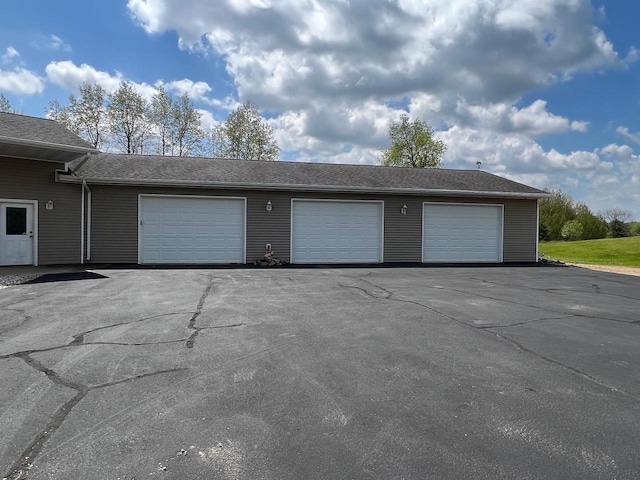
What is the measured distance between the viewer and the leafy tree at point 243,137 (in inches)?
1244

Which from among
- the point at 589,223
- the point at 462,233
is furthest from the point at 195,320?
the point at 589,223

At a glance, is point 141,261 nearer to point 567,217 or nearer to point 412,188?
point 412,188

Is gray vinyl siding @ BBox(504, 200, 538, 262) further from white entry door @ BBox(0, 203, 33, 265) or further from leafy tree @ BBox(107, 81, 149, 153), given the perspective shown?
leafy tree @ BBox(107, 81, 149, 153)

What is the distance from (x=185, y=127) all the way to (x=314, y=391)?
30512 millimetres

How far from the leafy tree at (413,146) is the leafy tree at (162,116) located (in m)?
19.8

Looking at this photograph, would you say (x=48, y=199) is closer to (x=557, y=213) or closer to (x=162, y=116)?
(x=162, y=116)

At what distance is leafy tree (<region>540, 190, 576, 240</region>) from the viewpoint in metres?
43.2

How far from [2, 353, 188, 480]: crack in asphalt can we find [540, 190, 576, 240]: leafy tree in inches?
1807

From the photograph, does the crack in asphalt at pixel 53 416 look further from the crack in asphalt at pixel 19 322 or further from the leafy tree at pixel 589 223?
the leafy tree at pixel 589 223

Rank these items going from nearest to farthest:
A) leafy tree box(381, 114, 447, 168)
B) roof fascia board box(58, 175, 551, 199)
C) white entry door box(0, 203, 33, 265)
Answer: white entry door box(0, 203, 33, 265) → roof fascia board box(58, 175, 551, 199) → leafy tree box(381, 114, 447, 168)

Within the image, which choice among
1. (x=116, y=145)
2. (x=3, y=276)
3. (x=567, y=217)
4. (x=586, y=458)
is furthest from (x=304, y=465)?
(x=567, y=217)

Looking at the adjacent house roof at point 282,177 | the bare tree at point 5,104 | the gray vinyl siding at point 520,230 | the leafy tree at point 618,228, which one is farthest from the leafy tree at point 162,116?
the leafy tree at point 618,228

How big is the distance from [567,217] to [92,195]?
45662mm

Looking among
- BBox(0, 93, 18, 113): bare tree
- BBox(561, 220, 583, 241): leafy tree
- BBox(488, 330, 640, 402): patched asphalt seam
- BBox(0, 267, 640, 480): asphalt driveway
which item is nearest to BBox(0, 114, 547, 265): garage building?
BBox(0, 267, 640, 480): asphalt driveway
